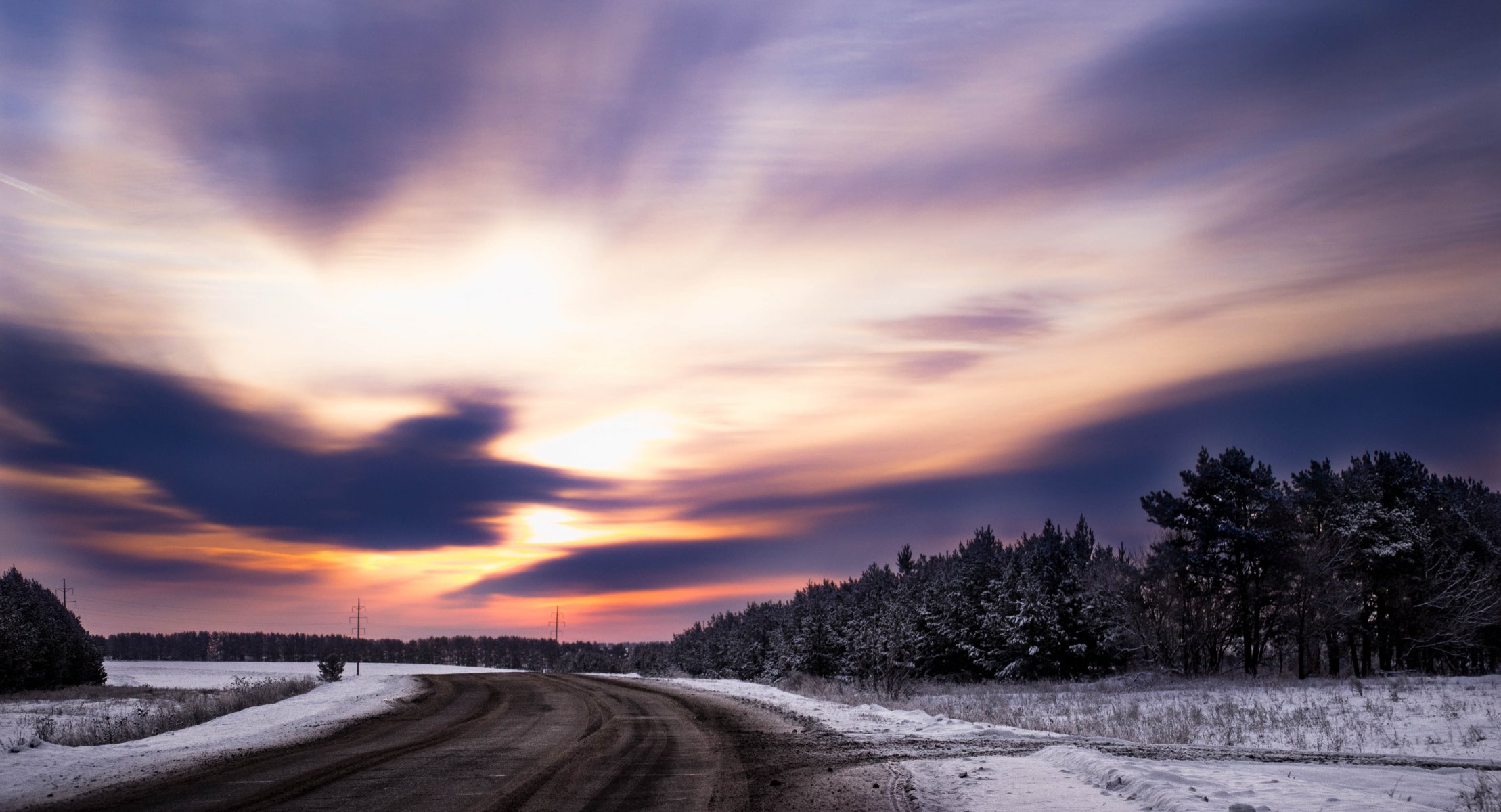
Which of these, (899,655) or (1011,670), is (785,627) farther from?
(1011,670)

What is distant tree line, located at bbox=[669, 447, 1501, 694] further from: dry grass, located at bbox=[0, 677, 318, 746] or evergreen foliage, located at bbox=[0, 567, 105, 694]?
evergreen foliage, located at bbox=[0, 567, 105, 694]

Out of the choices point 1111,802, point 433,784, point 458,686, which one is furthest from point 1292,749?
point 458,686

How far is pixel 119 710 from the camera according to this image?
3453cm

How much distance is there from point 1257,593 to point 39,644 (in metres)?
91.0

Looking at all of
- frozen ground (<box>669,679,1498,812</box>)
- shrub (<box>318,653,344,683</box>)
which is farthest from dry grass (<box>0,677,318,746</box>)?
frozen ground (<box>669,679,1498,812</box>)

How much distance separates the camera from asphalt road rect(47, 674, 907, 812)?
10148 mm

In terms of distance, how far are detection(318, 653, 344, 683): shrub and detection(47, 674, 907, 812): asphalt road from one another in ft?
89.8

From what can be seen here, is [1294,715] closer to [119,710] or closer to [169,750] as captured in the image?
[169,750]

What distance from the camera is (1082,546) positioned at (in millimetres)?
89188

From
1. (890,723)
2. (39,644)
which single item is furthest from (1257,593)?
(39,644)

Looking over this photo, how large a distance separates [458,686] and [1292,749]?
3117cm

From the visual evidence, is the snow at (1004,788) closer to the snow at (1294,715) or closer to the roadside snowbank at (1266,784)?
the roadside snowbank at (1266,784)

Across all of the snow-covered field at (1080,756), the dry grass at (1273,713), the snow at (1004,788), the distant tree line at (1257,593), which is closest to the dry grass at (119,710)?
the snow-covered field at (1080,756)

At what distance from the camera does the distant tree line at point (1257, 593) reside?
180 ft
